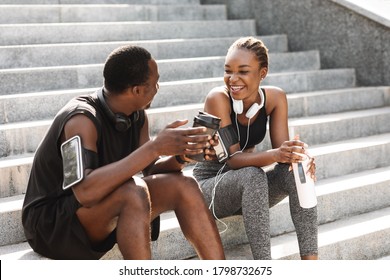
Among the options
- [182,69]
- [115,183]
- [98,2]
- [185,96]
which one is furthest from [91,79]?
[115,183]

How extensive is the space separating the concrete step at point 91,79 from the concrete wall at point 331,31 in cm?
43

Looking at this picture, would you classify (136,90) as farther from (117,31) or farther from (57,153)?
(117,31)

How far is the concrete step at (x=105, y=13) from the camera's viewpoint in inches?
235

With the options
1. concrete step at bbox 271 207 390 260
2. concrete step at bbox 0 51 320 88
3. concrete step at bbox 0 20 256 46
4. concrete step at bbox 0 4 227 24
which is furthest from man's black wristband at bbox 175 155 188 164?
concrete step at bbox 0 4 227 24

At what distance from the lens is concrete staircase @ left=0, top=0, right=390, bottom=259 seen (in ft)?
13.0

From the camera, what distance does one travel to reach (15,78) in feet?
16.3

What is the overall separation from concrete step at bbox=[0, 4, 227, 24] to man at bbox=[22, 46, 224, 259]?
121 inches

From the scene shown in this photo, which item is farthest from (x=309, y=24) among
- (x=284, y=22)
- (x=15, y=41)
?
(x=15, y=41)

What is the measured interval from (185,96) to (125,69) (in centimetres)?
222

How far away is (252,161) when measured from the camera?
3584mm

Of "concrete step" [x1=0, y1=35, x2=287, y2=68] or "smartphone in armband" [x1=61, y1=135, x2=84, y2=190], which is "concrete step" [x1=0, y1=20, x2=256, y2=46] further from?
"smartphone in armband" [x1=61, y1=135, x2=84, y2=190]

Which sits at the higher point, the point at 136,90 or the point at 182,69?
the point at 136,90

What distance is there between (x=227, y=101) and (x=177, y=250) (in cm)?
91
